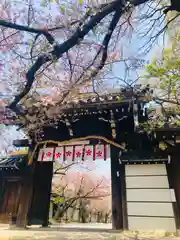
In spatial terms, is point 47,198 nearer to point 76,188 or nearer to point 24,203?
point 24,203

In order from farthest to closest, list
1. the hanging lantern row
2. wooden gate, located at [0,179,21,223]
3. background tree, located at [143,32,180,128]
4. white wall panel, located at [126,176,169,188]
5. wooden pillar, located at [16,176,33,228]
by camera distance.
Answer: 1. wooden gate, located at [0,179,21,223]
2. the hanging lantern row
3. wooden pillar, located at [16,176,33,228]
4. white wall panel, located at [126,176,169,188]
5. background tree, located at [143,32,180,128]

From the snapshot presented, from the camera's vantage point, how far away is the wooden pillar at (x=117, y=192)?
4.93 meters

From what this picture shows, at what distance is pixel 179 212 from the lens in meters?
4.73

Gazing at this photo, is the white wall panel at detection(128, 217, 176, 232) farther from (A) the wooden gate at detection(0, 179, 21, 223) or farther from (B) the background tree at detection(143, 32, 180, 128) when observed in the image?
(A) the wooden gate at detection(0, 179, 21, 223)

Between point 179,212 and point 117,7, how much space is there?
4.83m

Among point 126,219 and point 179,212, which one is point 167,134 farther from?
point 126,219

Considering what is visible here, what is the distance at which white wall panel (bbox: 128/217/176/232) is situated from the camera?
4.62m

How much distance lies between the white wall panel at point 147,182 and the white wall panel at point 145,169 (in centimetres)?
11

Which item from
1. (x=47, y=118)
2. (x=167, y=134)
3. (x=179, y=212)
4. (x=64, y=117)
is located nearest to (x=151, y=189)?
(x=179, y=212)

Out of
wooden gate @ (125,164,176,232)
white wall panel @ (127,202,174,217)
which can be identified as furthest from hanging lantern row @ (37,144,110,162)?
white wall panel @ (127,202,174,217)

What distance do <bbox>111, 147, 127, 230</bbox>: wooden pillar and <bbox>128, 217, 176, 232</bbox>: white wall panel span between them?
0.23 m

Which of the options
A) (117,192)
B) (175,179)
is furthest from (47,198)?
(175,179)

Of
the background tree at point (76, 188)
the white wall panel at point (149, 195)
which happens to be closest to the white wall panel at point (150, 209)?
the white wall panel at point (149, 195)

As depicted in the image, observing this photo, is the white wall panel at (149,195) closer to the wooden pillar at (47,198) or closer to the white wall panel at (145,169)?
the white wall panel at (145,169)
